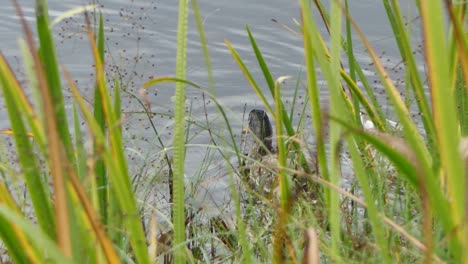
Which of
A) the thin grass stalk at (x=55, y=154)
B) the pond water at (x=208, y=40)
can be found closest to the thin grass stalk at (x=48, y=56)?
the thin grass stalk at (x=55, y=154)

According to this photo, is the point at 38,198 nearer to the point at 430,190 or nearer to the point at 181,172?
the point at 181,172

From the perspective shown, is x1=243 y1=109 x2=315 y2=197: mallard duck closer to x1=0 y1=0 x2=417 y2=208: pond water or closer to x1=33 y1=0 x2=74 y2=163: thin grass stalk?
x1=0 y1=0 x2=417 y2=208: pond water

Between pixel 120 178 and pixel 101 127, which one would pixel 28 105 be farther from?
pixel 101 127

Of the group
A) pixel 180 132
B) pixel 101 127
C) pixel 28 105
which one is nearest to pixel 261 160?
pixel 101 127

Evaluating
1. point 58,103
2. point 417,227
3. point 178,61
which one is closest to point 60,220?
point 58,103

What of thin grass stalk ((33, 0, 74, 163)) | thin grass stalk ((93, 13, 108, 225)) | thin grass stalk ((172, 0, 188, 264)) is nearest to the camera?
thin grass stalk ((33, 0, 74, 163))

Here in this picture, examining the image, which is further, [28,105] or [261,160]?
[261,160]

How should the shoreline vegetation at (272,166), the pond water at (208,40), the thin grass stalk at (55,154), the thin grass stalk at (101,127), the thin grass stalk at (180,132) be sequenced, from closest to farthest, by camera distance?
the thin grass stalk at (55,154)
the shoreline vegetation at (272,166)
the thin grass stalk at (180,132)
the thin grass stalk at (101,127)
the pond water at (208,40)

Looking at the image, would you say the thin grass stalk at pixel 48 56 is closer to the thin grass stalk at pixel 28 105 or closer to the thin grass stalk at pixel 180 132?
the thin grass stalk at pixel 28 105

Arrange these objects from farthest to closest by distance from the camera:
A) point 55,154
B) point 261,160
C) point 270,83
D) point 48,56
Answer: point 261,160 < point 270,83 < point 48,56 < point 55,154

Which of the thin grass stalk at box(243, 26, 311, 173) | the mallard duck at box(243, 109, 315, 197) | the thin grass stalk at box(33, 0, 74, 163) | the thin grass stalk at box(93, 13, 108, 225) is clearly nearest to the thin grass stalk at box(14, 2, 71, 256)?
the thin grass stalk at box(33, 0, 74, 163)

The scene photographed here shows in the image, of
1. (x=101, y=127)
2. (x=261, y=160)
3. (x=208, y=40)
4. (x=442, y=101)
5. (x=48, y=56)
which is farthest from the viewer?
(x=208, y=40)

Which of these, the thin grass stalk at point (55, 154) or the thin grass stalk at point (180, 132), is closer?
the thin grass stalk at point (55, 154)

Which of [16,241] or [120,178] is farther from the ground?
[120,178]
